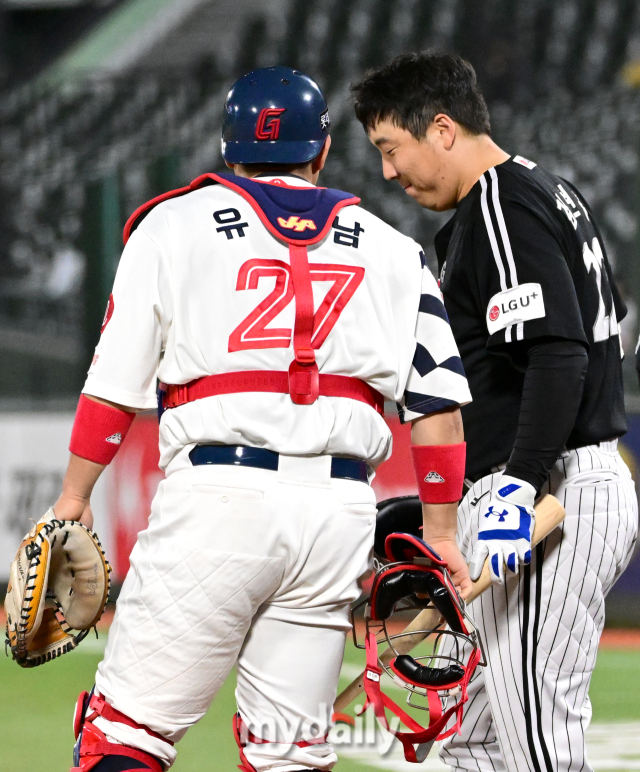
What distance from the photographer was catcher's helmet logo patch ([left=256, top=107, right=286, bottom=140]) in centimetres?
244

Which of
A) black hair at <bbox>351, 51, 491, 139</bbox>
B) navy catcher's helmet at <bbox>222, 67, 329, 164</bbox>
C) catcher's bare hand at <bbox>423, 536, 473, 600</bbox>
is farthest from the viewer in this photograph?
black hair at <bbox>351, 51, 491, 139</bbox>

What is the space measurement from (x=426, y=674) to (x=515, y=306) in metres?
0.90

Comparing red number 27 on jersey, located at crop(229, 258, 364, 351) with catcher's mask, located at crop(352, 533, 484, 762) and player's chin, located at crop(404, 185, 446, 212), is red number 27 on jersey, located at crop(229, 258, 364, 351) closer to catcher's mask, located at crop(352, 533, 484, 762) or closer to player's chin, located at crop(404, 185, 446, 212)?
catcher's mask, located at crop(352, 533, 484, 762)

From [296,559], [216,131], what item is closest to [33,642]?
[296,559]

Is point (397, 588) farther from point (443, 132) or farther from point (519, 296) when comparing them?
point (443, 132)

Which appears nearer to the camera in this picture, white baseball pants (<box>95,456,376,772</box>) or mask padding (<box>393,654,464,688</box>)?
white baseball pants (<box>95,456,376,772</box>)

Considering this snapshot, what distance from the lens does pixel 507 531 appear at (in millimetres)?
2549

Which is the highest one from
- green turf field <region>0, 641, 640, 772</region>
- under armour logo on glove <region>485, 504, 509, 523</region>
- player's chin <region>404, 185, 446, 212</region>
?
player's chin <region>404, 185, 446, 212</region>

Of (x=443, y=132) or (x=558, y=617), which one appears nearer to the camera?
(x=558, y=617)

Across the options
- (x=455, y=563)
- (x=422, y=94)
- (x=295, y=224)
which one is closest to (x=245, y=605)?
(x=455, y=563)

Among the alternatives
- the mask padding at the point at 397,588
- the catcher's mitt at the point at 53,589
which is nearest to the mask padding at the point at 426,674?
the mask padding at the point at 397,588

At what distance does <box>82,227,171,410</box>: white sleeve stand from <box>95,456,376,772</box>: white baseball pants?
8.7 inches

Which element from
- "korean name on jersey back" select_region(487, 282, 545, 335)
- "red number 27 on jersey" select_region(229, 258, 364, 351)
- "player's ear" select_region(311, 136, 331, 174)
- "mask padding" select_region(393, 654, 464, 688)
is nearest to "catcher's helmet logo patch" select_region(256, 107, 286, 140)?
"player's ear" select_region(311, 136, 331, 174)

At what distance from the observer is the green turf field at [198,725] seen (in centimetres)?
406
